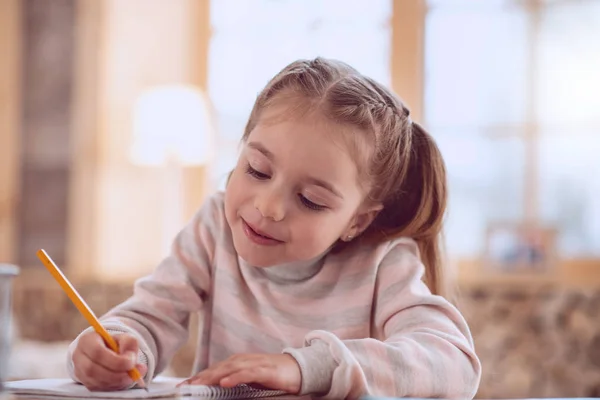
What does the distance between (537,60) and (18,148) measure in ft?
7.45

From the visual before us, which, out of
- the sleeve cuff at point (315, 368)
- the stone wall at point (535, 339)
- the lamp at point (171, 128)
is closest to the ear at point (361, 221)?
the sleeve cuff at point (315, 368)

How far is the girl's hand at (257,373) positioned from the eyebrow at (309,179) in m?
0.25

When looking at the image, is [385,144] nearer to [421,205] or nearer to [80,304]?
[421,205]

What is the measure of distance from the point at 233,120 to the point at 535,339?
1.72 meters

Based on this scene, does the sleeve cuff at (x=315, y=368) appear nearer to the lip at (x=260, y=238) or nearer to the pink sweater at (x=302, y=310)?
the pink sweater at (x=302, y=310)

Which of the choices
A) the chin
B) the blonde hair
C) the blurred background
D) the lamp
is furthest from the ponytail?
the lamp

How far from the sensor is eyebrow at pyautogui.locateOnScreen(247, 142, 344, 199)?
3.41ft

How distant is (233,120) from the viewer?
13.0 feet

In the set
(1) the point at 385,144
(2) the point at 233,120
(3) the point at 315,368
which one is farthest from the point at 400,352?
(2) the point at 233,120

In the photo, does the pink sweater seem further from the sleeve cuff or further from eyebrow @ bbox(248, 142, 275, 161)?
eyebrow @ bbox(248, 142, 275, 161)

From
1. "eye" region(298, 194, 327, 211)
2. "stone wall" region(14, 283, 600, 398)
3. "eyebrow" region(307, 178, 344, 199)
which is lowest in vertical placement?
"stone wall" region(14, 283, 600, 398)

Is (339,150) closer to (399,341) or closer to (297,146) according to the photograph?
(297,146)

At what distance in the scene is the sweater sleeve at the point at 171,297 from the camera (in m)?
1.12

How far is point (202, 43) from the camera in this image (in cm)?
396
